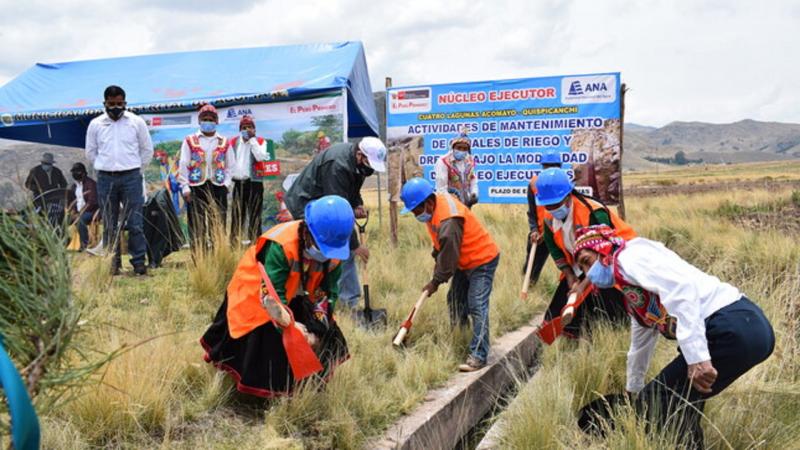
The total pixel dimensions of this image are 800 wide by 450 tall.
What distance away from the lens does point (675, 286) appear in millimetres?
2795

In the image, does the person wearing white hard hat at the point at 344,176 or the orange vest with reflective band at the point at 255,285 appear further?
the person wearing white hard hat at the point at 344,176

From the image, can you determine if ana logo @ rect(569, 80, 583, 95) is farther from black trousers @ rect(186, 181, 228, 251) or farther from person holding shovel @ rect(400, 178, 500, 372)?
black trousers @ rect(186, 181, 228, 251)

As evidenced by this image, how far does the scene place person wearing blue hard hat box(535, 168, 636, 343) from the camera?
4617mm

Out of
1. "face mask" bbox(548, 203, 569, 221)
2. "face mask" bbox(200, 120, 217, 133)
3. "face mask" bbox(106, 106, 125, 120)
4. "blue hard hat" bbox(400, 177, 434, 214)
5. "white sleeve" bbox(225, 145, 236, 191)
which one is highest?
"face mask" bbox(106, 106, 125, 120)

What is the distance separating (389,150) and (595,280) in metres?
7.53

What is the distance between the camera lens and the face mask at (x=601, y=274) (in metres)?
3.20

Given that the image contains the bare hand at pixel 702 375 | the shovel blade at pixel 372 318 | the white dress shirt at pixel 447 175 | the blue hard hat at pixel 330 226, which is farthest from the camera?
the white dress shirt at pixel 447 175

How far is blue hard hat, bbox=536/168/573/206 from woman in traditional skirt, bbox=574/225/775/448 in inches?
50.3

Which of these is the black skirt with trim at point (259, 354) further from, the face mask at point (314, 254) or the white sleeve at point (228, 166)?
the white sleeve at point (228, 166)

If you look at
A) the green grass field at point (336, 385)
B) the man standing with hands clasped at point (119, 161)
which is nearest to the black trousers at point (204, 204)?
the man standing with hands clasped at point (119, 161)

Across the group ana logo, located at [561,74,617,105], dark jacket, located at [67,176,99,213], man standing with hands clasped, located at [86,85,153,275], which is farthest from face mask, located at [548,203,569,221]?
dark jacket, located at [67,176,99,213]

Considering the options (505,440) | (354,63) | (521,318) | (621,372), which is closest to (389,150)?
(354,63)

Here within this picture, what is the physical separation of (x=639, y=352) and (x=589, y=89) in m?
6.25

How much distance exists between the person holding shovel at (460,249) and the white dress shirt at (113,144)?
11.1 ft
